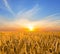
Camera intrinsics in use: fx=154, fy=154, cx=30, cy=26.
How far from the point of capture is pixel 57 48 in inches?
199

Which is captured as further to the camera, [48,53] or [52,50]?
[52,50]

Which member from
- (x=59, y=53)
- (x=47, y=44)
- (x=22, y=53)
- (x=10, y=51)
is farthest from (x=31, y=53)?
(x=47, y=44)

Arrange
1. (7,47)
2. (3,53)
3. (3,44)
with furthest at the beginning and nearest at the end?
(3,44) → (7,47) → (3,53)

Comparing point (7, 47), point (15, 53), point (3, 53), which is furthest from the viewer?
point (7, 47)

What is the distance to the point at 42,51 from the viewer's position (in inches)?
187

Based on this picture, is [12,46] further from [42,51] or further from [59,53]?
[59,53]

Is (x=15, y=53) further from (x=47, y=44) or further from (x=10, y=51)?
(x=47, y=44)

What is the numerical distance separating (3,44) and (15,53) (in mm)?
964

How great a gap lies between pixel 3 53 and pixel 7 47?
27.2 inches

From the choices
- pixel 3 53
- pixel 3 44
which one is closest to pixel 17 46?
pixel 3 44

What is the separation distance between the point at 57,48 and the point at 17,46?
1337mm

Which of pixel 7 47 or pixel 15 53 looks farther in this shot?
pixel 7 47

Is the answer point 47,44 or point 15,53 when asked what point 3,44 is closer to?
point 15,53

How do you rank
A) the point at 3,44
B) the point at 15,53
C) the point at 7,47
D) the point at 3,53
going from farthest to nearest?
the point at 3,44 → the point at 7,47 → the point at 15,53 → the point at 3,53
